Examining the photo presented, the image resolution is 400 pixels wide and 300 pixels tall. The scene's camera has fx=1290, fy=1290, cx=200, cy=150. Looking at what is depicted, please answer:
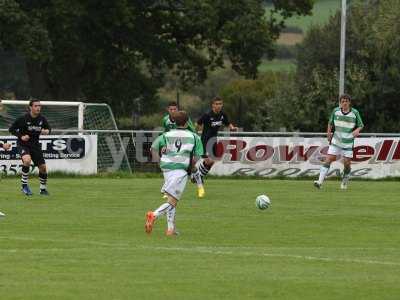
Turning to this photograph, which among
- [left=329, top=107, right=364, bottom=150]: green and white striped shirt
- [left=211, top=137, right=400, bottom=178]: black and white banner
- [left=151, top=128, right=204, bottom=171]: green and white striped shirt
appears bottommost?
[left=211, top=137, right=400, bottom=178]: black and white banner

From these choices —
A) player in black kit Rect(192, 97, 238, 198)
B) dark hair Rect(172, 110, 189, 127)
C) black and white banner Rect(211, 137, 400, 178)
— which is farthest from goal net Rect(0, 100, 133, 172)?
dark hair Rect(172, 110, 189, 127)

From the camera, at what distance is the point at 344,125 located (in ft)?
101

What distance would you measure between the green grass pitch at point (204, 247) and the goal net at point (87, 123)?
8.37m

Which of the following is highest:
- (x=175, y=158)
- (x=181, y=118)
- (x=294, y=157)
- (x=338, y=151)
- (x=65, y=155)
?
(x=181, y=118)

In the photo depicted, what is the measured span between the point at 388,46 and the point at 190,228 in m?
32.8

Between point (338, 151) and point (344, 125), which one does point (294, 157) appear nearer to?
point (338, 151)

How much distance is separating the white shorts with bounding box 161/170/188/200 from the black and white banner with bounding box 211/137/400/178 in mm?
18660

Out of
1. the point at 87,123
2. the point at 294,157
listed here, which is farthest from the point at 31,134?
the point at 87,123

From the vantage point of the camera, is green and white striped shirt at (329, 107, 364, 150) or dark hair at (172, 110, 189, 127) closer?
dark hair at (172, 110, 189, 127)

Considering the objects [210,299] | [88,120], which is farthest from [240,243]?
[88,120]

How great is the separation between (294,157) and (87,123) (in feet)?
24.4

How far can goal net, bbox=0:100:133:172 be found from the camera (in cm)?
3809

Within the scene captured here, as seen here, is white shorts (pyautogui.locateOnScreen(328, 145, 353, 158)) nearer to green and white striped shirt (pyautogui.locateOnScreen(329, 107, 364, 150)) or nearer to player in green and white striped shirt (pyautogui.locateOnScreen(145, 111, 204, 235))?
green and white striped shirt (pyautogui.locateOnScreen(329, 107, 364, 150))

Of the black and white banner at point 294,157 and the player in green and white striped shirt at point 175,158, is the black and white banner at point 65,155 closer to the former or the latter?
the black and white banner at point 294,157
